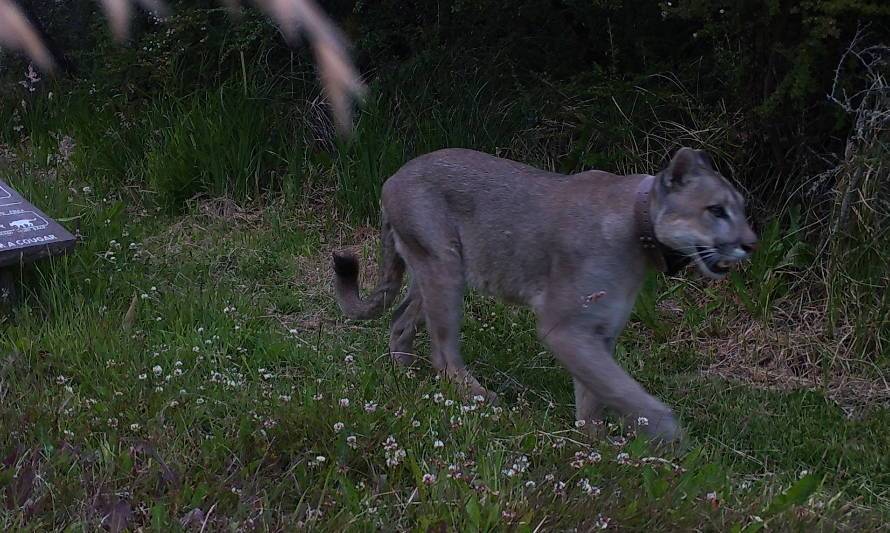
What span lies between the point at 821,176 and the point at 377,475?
143 inches

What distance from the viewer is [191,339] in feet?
16.7

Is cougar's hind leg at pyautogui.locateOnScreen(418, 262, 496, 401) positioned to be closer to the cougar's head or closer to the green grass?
the green grass

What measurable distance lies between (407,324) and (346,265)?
0.43 m

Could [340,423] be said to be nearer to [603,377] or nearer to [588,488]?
[588,488]

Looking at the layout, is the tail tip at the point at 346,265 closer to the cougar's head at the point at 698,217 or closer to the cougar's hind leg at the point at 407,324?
the cougar's hind leg at the point at 407,324

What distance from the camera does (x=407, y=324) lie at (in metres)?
5.43

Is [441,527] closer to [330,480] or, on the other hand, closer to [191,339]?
[330,480]

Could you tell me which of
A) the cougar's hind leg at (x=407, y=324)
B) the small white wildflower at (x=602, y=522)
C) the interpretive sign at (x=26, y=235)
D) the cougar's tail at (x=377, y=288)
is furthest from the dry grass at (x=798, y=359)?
the interpretive sign at (x=26, y=235)

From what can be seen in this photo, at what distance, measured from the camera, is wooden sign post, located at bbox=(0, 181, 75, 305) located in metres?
5.44

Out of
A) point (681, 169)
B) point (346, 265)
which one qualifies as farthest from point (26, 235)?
point (681, 169)

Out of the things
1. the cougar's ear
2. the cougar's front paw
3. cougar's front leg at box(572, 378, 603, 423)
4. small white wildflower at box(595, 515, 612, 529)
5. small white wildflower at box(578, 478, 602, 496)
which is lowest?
cougar's front leg at box(572, 378, 603, 423)

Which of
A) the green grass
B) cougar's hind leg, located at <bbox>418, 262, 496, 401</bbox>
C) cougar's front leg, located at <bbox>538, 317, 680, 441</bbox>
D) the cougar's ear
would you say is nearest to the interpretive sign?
the green grass

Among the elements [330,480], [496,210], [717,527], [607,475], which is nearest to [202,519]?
[330,480]

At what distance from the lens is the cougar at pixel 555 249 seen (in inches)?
177
